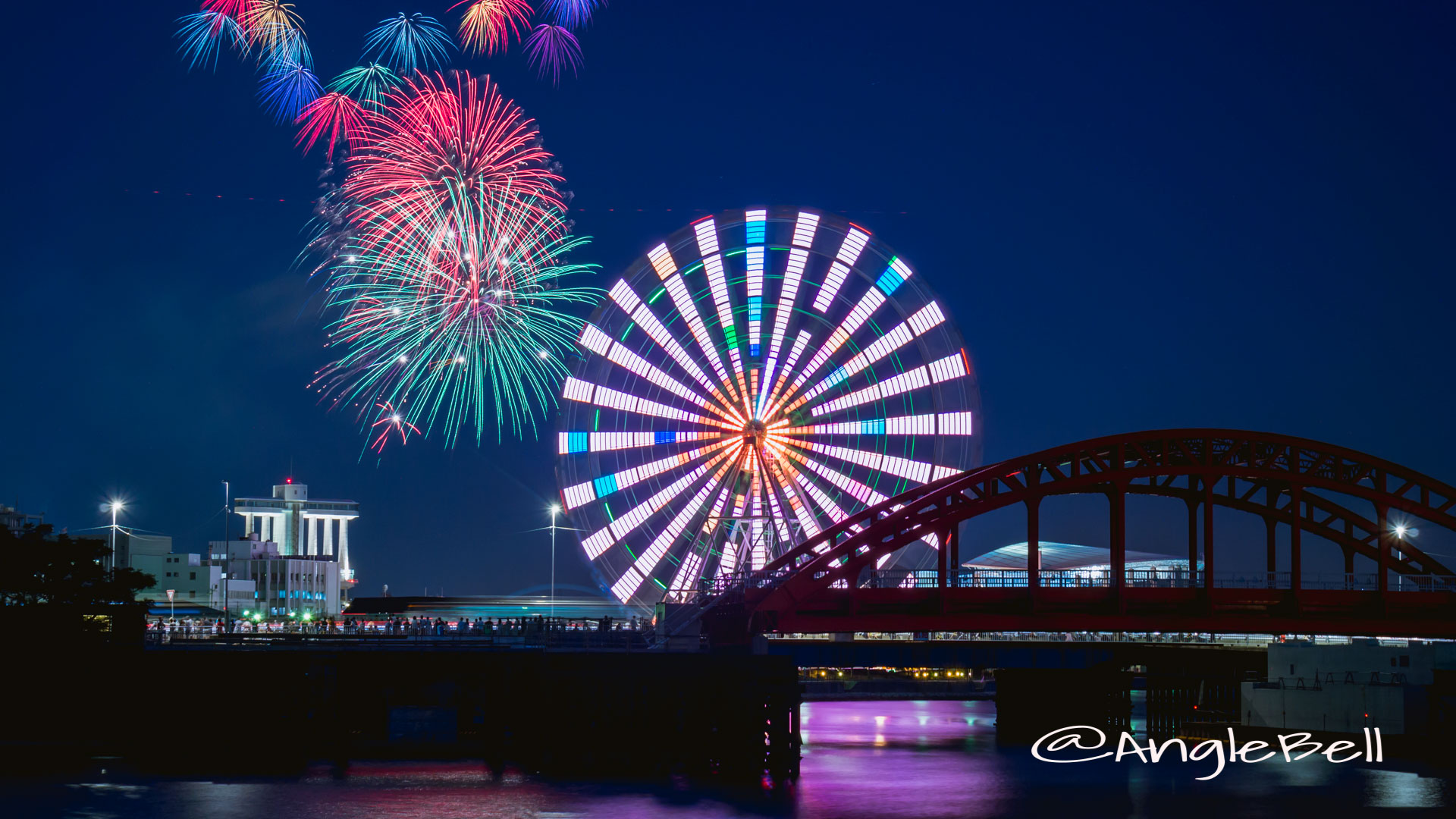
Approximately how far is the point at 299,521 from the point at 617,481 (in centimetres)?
12251

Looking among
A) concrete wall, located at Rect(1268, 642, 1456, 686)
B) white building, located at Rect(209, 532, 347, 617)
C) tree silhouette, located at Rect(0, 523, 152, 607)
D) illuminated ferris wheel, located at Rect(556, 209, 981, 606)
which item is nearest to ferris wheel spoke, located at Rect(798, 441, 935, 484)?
illuminated ferris wheel, located at Rect(556, 209, 981, 606)

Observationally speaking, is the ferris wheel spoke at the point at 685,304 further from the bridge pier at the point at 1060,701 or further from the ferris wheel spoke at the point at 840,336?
the bridge pier at the point at 1060,701

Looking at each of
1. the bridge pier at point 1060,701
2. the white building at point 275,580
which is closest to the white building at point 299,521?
the white building at point 275,580

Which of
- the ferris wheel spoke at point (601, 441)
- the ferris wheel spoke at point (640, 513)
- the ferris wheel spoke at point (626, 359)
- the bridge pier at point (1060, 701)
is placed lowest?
the bridge pier at point (1060, 701)

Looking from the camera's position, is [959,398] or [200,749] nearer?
[200,749]

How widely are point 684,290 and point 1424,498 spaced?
35.6 m

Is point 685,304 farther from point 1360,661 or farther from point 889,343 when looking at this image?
point 1360,661

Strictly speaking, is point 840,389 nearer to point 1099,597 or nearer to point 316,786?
point 1099,597

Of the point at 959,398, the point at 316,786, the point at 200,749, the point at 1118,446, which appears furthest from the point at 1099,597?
the point at 200,749

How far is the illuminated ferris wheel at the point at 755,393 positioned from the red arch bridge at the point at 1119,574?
4.58 meters

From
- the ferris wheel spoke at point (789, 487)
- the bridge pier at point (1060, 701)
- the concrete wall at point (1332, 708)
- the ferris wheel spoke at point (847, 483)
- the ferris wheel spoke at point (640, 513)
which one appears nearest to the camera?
the ferris wheel spoke at point (789, 487)

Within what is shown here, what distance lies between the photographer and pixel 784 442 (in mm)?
71188

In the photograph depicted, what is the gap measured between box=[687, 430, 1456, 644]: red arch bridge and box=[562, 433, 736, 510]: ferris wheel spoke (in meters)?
8.34

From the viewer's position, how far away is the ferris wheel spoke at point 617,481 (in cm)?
7225
